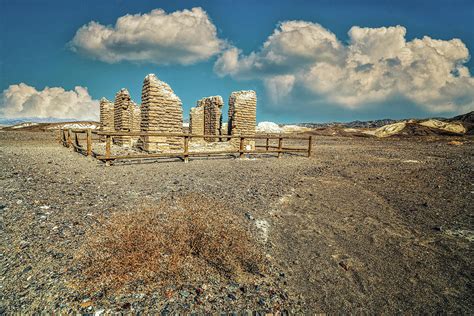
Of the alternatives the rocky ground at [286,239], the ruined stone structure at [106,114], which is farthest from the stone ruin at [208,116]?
the rocky ground at [286,239]

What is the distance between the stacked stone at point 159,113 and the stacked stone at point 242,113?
11.9 feet

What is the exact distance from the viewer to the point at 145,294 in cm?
287

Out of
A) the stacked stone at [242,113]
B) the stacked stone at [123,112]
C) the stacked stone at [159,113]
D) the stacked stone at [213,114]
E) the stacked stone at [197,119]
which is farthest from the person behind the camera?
the stacked stone at [197,119]

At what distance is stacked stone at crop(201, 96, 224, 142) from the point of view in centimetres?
1957

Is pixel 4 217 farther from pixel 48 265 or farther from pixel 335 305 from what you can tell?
pixel 335 305

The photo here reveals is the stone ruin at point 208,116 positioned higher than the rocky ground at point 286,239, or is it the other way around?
the stone ruin at point 208,116

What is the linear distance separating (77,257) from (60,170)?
644 centimetres

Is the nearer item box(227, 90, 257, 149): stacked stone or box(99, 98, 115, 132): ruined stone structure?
box(227, 90, 257, 149): stacked stone

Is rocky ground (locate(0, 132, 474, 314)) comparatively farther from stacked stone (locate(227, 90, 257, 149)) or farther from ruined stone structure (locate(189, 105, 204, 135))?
ruined stone structure (locate(189, 105, 204, 135))

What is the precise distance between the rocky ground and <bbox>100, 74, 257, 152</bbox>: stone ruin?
414 centimetres

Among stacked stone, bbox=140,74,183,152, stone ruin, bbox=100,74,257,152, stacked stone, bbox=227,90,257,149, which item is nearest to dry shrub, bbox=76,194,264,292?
stacked stone, bbox=140,74,183,152

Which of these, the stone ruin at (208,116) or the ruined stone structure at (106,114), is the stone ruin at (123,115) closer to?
the ruined stone structure at (106,114)

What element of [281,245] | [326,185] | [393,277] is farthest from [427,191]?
[281,245]

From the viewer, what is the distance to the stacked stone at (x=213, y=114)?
64.2ft
